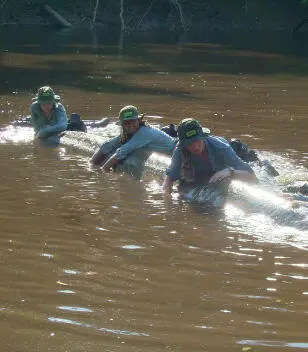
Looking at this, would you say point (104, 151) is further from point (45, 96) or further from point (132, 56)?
point (132, 56)

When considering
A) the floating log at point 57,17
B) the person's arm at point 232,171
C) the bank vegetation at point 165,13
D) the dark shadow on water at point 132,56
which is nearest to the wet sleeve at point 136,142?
the person's arm at point 232,171

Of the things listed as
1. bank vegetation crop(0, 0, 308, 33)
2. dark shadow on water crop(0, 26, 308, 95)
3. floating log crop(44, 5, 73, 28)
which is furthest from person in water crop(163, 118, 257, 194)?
bank vegetation crop(0, 0, 308, 33)

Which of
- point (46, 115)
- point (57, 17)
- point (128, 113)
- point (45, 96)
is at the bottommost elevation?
point (46, 115)

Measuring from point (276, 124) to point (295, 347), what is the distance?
424 inches

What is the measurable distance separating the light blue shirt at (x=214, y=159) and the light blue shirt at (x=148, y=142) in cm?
174

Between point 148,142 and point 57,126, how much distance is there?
10.5 ft

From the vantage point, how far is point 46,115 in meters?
15.1

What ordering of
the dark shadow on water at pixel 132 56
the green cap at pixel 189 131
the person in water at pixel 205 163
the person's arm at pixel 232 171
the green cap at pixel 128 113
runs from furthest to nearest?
the dark shadow on water at pixel 132 56 < the green cap at pixel 128 113 < the person's arm at pixel 232 171 < the person in water at pixel 205 163 < the green cap at pixel 189 131

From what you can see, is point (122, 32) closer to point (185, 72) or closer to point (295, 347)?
point (185, 72)

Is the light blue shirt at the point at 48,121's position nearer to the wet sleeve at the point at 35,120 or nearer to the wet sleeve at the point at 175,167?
the wet sleeve at the point at 35,120

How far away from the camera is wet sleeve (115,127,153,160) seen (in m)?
12.1

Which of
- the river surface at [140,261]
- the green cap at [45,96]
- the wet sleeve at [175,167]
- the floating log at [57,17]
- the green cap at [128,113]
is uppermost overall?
the floating log at [57,17]

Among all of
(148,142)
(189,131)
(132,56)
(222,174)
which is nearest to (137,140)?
(148,142)

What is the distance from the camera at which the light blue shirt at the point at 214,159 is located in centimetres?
1019
